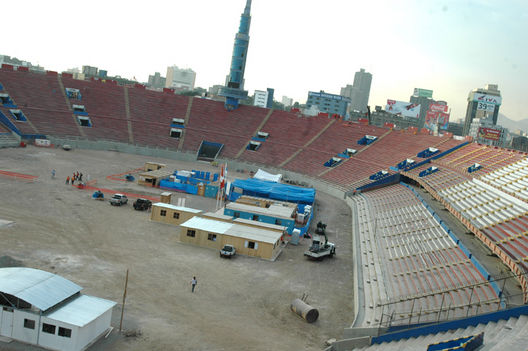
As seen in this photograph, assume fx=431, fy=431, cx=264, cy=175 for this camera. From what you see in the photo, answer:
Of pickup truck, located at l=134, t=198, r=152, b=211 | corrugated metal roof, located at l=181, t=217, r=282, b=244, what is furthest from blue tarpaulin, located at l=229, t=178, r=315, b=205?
corrugated metal roof, located at l=181, t=217, r=282, b=244

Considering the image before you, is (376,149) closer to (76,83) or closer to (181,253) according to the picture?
(181,253)

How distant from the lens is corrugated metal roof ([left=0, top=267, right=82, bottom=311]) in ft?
53.6

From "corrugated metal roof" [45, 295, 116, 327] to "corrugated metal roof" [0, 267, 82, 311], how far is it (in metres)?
0.36

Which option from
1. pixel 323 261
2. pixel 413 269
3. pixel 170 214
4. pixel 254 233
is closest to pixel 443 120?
pixel 323 261

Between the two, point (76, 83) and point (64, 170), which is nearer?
point (64, 170)

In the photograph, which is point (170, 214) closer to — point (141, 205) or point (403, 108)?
point (141, 205)

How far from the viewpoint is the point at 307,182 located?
6291cm

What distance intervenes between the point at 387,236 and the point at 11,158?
43.1 metres

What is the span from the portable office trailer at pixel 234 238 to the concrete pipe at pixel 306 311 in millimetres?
7936

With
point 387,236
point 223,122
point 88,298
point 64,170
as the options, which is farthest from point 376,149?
point 88,298

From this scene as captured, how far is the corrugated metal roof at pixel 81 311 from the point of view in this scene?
637 inches

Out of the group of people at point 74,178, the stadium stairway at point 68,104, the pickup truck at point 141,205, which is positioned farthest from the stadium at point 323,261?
the pickup truck at point 141,205

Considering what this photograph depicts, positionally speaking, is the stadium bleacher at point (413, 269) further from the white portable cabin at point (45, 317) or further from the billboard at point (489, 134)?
the billboard at point (489, 134)

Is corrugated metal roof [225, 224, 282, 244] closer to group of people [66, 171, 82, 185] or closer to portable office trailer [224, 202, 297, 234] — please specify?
portable office trailer [224, 202, 297, 234]
